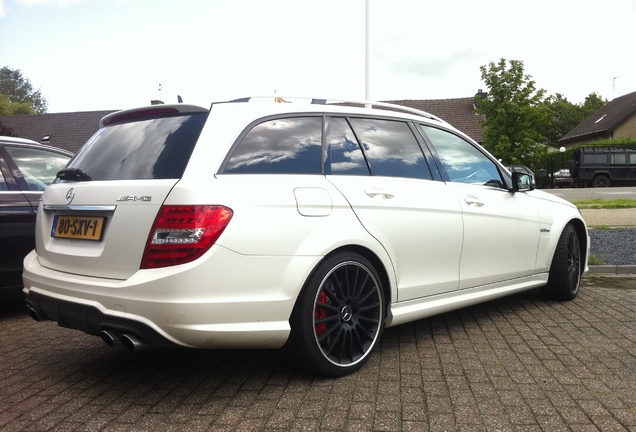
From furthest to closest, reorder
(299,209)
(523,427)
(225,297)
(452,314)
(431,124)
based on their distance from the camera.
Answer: (452,314), (431,124), (299,209), (225,297), (523,427)

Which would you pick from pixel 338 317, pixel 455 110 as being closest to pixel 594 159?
pixel 455 110

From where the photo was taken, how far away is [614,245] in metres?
8.45

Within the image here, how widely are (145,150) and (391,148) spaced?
1692 millimetres

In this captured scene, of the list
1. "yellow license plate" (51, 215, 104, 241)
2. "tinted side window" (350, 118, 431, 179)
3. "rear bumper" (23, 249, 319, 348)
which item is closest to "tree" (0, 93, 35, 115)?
"yellow license plate" (51, 215, 104, 241)

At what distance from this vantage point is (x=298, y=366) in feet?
11.2

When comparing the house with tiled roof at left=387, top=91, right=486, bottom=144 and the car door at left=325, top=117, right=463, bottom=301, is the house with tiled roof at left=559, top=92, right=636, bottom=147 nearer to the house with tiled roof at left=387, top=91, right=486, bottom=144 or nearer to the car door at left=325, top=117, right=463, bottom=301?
the house with tiled roof at left=387, top=91, right=486, bottom=144

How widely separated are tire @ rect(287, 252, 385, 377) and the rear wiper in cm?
148

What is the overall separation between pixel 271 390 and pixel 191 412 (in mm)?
493

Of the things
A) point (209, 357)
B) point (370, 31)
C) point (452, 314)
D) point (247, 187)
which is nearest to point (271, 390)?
point (209, 357)

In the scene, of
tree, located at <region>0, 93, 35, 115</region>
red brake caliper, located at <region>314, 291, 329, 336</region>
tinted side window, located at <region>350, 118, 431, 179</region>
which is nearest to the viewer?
red brake caliper, located at <region>314, 291, 329, 336</region>

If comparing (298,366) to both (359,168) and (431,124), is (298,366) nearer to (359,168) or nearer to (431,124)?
(359,168)

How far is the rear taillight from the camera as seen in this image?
9.58 feet

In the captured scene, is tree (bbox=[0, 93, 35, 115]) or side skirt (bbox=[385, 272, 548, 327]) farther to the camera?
tree (bbox=[0, 93, 35, 115])

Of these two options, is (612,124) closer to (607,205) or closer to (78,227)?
(607,205)
